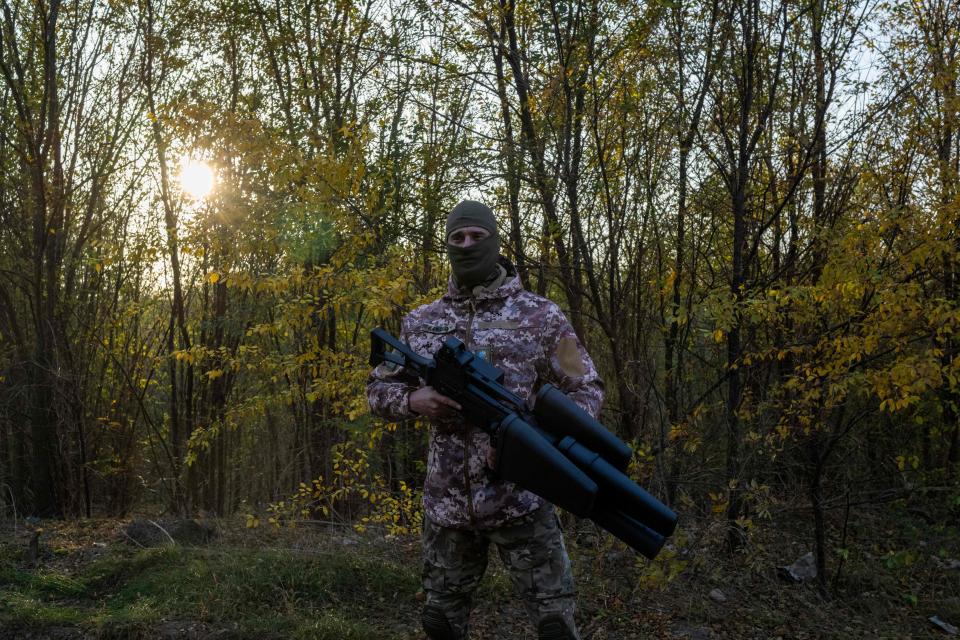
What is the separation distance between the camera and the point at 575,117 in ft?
19.9

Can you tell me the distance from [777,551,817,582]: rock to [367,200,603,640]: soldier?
4.17 meters

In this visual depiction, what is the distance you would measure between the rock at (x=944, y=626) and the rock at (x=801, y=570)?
837mm

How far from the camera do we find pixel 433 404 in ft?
8.57

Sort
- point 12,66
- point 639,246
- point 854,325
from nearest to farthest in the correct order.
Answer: point 854,325 → point 639,246 → point 12,66

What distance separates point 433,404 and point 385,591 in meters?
2.65

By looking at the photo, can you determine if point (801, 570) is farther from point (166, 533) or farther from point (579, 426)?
point (166, 533)

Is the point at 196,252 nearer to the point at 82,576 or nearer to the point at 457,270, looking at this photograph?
the point at 82,576

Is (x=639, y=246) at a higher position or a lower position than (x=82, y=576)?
higher

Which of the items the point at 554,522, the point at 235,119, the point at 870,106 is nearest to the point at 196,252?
the point at 235,119

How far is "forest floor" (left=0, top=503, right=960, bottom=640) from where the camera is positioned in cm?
416

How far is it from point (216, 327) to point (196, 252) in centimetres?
322

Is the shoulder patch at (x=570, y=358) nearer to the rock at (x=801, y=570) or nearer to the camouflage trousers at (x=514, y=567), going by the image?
the camouflage trousers at (x=514, y=567)

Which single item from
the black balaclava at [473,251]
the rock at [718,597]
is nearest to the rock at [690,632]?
the rock at [718,597]

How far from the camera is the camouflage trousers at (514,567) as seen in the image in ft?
8.48
